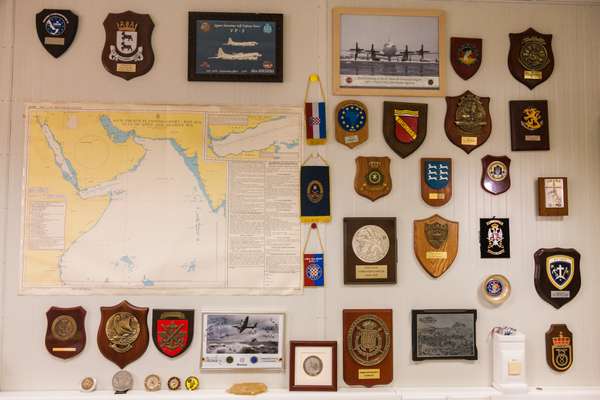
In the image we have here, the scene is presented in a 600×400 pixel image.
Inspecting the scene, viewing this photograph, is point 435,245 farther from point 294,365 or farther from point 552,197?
point 294,365

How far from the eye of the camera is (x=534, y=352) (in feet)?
8.11

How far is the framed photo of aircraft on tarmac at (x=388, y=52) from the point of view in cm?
248

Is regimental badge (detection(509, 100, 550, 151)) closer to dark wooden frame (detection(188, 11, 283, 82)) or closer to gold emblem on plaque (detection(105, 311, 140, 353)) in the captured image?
dark wooden frame (detection(188, 11, 283, 82))

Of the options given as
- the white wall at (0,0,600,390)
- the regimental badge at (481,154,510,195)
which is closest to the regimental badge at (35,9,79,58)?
the white wall at (0,0,600,390)

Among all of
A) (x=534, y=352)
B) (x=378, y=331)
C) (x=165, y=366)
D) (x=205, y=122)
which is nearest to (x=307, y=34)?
(x=205, y=122)

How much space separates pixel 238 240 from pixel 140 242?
49cm

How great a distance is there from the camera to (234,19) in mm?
2449

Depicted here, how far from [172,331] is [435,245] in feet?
4.61

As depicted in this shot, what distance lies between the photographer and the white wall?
7.79 feet

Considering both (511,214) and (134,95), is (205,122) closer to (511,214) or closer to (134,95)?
(134,95)

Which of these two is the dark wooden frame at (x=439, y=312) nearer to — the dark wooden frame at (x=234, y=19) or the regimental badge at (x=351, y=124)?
the regimental badge at (x=351, y=124)

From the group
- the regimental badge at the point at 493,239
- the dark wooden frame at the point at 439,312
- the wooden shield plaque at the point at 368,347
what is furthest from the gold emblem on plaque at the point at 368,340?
the regimental badge at the point at 493,239

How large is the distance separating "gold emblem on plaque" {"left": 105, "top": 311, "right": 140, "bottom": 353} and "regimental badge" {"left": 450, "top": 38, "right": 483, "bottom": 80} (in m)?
2.11

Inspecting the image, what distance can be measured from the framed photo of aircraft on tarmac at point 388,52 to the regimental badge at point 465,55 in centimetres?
5
